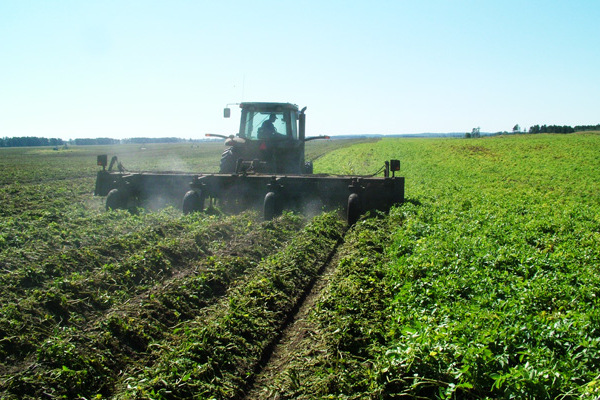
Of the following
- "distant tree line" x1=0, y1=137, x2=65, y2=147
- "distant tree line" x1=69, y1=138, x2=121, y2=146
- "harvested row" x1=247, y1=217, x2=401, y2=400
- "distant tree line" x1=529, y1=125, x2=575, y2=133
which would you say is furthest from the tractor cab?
"distant tree line" x1=69, y1=138, x2=121, y2=146

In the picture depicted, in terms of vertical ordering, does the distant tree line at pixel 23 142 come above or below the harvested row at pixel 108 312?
above

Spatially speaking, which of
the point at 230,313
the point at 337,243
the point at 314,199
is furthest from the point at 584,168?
the point at 230,313

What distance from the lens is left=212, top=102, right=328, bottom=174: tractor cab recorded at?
1340cm

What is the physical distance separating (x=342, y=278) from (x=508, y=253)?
7.23ft

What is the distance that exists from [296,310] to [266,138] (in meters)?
8.40

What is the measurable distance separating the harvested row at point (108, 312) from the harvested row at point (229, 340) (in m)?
0.26

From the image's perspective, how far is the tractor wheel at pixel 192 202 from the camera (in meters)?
11.4

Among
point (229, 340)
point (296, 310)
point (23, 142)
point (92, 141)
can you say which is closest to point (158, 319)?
point (229, 340)

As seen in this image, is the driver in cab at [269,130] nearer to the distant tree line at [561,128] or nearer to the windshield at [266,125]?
the windshield at [266,125]

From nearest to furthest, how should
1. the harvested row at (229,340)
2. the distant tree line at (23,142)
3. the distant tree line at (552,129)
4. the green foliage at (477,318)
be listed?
the green foliage at (477,318) < the harvested row at (229,340) < the distant tree line at (552,129) < the distant tree line at (23,142)

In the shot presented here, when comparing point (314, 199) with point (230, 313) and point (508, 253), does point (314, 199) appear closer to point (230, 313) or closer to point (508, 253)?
point (508, 253)

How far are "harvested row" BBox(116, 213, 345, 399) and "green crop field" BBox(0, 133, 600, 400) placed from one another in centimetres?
2

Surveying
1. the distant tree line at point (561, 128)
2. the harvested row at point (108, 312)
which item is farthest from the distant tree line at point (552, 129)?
the harvested row at point (108, 312)

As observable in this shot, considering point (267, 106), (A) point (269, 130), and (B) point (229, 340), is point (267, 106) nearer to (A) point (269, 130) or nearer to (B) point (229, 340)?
(A) point (269, 130)
